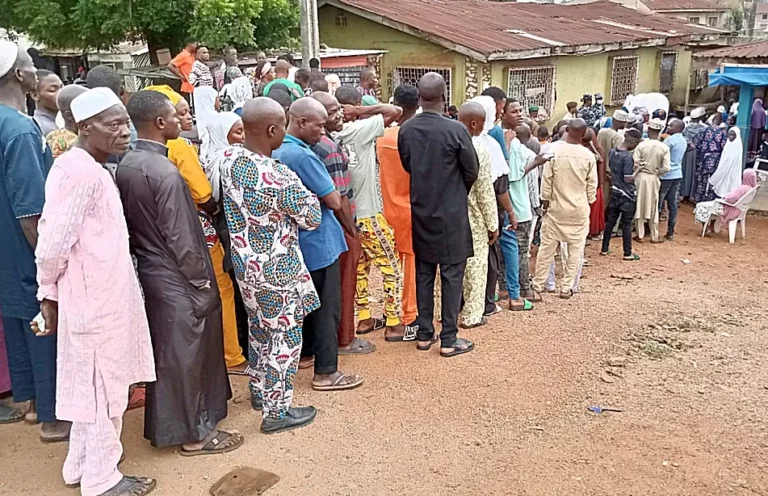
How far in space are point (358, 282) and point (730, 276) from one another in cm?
466

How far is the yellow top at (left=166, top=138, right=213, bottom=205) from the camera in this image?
155 inches

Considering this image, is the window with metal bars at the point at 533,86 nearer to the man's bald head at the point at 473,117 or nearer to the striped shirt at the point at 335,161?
the man's bald head at the point at 473,117

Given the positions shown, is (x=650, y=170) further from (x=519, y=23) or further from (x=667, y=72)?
(x=667, y=72)

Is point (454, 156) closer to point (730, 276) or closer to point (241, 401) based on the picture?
point (241, 401)

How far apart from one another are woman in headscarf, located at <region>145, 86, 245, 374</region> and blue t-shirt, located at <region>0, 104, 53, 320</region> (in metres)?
0.65

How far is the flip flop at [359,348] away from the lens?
5.04 meters

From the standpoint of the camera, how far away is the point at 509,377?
4.66m

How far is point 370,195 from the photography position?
5027 millimetres

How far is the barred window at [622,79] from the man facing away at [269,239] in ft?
47.3

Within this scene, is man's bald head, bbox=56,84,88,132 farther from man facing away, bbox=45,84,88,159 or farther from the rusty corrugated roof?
the rusty corrugated roof

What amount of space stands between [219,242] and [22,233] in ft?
3.66

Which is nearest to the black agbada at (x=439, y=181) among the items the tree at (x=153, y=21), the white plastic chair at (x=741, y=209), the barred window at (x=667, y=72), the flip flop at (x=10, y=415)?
the flip flop at (x=10, y=415)

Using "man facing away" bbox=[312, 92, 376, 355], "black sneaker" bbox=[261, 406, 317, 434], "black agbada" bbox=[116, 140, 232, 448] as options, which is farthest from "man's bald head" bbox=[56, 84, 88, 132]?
"black sneaker" bbox=[261, 406, 317, 434]

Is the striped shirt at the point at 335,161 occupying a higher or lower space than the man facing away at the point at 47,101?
lower
